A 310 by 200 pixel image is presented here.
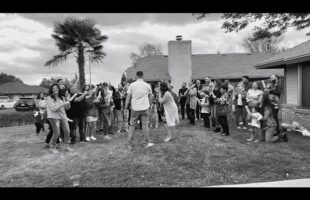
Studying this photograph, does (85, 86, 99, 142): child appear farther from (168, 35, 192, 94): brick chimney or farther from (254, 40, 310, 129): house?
(168, 35, 192, 94): brick chimney

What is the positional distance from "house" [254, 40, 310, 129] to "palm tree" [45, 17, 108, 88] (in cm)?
1517

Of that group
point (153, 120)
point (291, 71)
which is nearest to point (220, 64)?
point (291, 71)

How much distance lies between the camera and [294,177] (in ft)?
11.4

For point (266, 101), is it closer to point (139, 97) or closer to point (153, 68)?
point (139, 97)

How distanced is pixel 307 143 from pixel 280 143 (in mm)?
683

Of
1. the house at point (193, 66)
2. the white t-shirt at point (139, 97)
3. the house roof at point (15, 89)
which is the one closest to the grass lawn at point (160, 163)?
the white t-shirt at point (139, 97)

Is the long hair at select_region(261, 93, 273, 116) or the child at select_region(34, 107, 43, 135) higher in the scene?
the long hair at select_region(261, 93, 273, 116)

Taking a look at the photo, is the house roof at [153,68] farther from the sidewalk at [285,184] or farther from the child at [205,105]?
the sidewalk at [285,184]

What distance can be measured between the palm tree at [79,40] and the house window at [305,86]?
51.8 ft

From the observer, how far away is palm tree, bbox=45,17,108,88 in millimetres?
19359

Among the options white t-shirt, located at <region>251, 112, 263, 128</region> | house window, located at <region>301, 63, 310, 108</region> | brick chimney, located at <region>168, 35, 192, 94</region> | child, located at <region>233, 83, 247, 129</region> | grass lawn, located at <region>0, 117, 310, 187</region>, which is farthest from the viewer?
brick chimney, located at <region>168, 35, 192, 94</region>

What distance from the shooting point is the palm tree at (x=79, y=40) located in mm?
19359

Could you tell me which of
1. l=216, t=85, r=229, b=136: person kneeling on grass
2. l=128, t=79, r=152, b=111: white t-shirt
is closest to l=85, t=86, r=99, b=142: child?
l=128, t=79, r=152, b=111: white t-shirt
